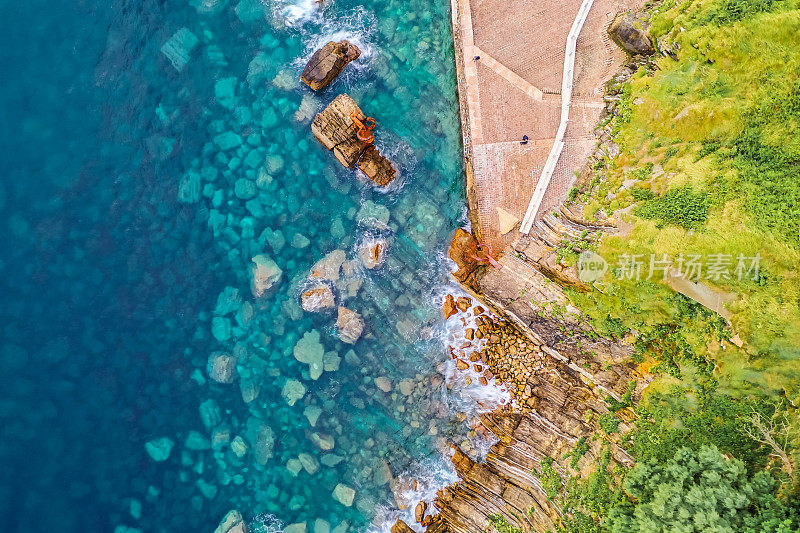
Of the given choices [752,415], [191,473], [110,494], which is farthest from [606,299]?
[110,494]

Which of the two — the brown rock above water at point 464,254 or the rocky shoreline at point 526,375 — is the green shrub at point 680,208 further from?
the brown rock above water at point 464,254

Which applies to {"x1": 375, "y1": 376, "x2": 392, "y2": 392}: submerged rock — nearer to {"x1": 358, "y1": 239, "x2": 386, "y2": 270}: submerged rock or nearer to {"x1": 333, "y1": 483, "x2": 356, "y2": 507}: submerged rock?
{"x1": 333, "y1": 483, "x2": 356, "y2": 507}: submerged rock

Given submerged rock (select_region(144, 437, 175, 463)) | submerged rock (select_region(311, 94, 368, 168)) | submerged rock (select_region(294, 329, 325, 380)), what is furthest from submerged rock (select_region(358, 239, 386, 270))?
submerged rock (select_region(144, 437, 175, 463))

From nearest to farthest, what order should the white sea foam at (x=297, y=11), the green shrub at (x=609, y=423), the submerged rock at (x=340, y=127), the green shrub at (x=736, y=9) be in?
the green shrub at (x=736, y=9) → the green shrub at (x=609, y=423) → the submerged rock at (x=340, y=127) → the white sea foam at (x=297, y=11)

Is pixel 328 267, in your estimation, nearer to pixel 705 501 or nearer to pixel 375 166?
pixel 375 166

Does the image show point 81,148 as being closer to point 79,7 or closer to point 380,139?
point 79,7

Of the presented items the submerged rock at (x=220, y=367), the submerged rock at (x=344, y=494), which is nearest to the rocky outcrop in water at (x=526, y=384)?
the submerged rock at (x=344, y=494)
